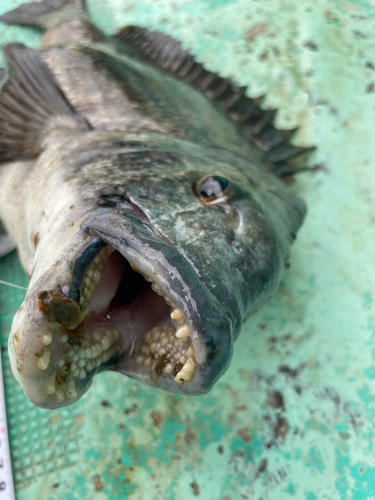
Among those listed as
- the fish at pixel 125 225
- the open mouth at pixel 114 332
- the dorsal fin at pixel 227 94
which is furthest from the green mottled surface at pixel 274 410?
the open mouth at pixel 114 332

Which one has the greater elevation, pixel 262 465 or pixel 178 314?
pixel 178 314

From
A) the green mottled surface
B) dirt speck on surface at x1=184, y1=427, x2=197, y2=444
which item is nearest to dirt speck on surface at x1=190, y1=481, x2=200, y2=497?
the green mottled surface

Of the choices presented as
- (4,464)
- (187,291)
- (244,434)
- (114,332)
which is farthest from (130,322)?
(4,464)

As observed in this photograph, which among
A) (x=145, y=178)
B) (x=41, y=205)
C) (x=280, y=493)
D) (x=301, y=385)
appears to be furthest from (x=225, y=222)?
(x=280, y=493)

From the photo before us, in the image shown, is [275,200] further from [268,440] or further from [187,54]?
[187,54]

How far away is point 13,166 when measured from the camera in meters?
2.38

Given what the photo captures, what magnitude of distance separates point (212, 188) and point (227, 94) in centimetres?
177

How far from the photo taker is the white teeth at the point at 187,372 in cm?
108

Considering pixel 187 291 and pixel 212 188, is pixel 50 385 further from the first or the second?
pixel 212 188

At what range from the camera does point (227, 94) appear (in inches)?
117

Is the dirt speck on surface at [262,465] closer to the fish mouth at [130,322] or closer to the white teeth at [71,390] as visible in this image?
the fish mouth at [130,322]

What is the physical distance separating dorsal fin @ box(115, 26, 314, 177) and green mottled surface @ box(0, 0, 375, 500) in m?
0.22

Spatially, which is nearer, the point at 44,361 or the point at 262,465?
the point at 44,361

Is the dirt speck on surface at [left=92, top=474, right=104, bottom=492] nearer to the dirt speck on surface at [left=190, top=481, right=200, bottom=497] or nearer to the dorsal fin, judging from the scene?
the dirt speck on surface at [left=190, top=481, right=200, bottom=497]
